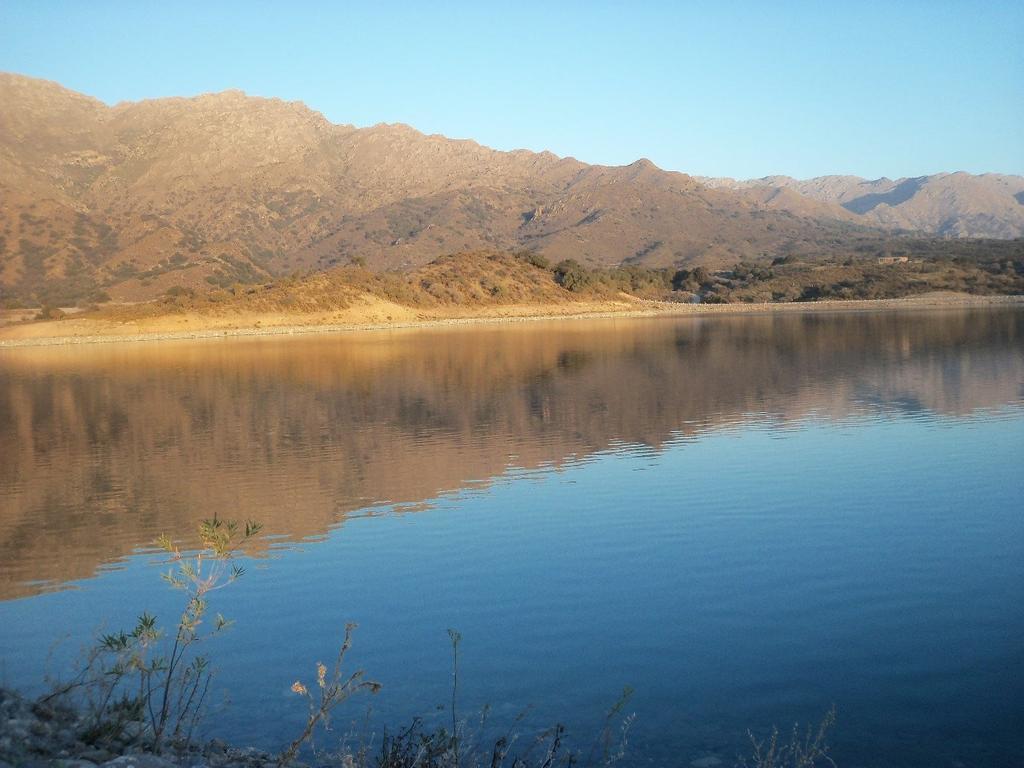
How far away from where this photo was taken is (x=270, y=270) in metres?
155

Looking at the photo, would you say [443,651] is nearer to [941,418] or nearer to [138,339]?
[941,418]

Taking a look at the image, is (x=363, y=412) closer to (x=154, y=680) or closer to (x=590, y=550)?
(x=590, y=550)

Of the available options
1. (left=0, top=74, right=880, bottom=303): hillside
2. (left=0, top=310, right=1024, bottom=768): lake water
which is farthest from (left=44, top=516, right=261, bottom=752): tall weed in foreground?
(left=0, top=74, right=880, bottom=303): hillside

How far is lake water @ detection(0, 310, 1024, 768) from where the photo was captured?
7.73 m

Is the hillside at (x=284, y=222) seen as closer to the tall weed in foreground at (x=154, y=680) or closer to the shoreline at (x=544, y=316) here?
the shoreline at (x=544, y=316)

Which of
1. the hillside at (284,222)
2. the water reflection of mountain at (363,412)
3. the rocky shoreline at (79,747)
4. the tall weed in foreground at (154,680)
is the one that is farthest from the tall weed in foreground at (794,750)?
the hillside at (284,222)

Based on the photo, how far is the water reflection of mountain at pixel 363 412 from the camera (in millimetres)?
15562

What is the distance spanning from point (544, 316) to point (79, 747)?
86.2m

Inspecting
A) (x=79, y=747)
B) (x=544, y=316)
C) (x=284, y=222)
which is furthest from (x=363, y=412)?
(x=284, y=222)

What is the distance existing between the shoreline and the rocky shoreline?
70.0 m

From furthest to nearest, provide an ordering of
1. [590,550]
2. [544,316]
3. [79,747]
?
[544,316] → [590,550] → [79,747]

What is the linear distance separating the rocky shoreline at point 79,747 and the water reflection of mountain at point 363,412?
5007 mm

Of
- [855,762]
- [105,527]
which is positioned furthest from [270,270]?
[855,762]

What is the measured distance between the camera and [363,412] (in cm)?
2627
